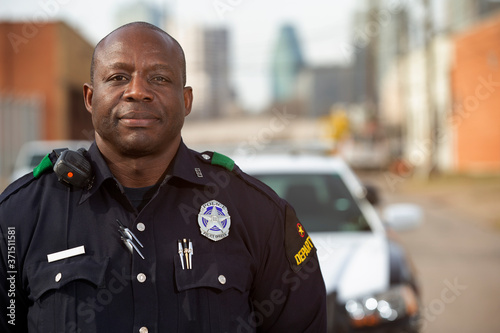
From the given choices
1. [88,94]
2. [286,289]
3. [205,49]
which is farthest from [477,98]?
[88,94]

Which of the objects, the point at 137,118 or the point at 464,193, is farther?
the point at 464,193

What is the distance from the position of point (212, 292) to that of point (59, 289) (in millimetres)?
447

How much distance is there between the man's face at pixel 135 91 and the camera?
1970 mm

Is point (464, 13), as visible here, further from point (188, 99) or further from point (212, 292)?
point (212, 292)

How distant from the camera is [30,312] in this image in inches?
73.2

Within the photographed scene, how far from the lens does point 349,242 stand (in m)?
4.41

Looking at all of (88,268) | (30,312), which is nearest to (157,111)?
(88,268)

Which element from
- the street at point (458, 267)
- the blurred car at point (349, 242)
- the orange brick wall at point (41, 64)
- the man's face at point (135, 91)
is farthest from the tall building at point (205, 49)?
the man's face at point (135, 91)

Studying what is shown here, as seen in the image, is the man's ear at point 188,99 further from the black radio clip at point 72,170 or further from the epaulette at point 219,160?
the black radio clip at point 72,170

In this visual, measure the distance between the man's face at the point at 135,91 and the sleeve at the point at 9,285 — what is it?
416 mm

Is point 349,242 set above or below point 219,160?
below

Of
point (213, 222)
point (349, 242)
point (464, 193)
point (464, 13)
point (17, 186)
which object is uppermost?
point (464, 13)

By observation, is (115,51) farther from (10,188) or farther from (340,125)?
(340,125)

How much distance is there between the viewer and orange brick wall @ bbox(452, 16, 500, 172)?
31672 mm
